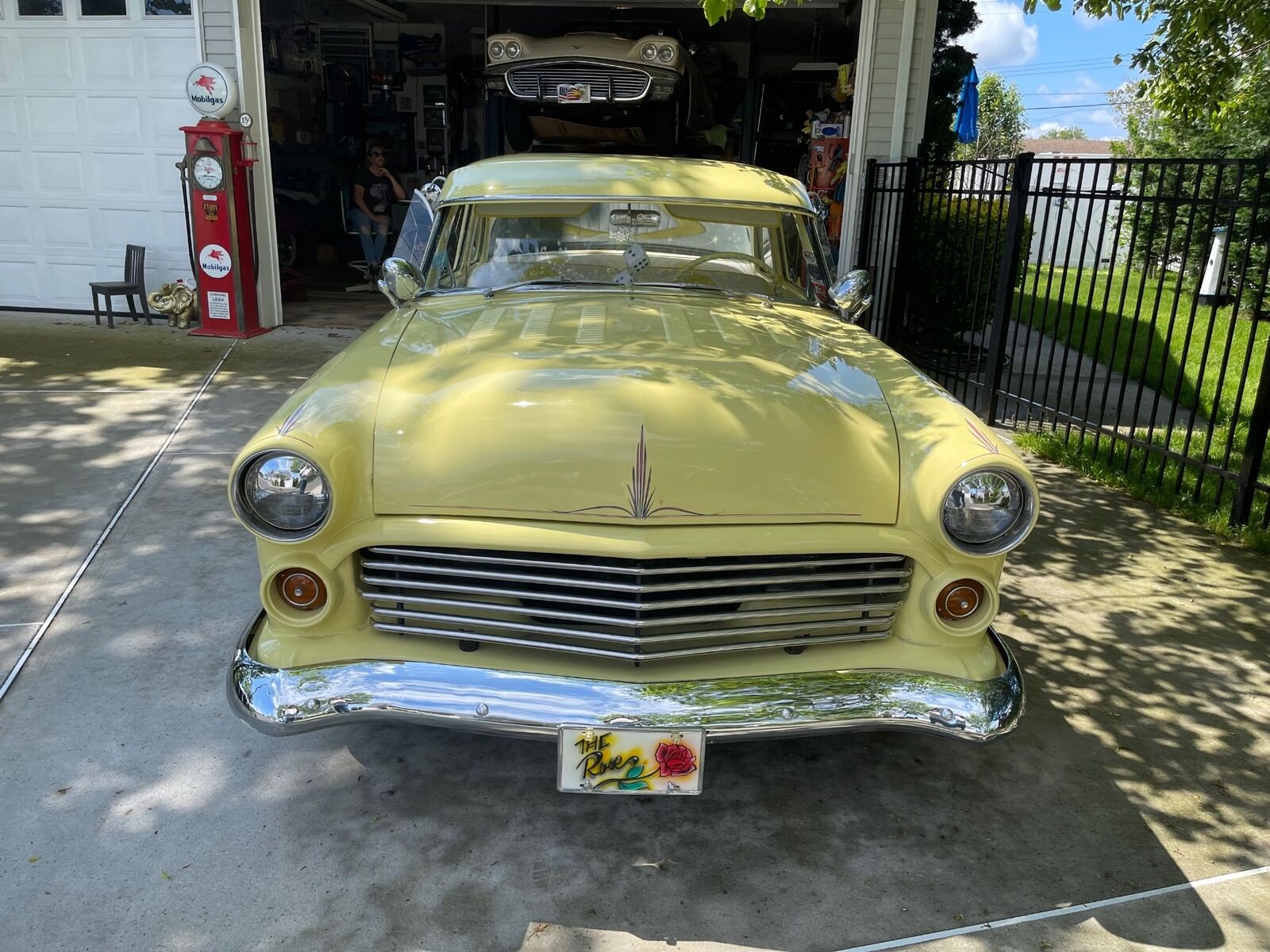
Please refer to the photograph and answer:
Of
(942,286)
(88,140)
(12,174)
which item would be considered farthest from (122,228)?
(942,286)

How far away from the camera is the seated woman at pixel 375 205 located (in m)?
11.7

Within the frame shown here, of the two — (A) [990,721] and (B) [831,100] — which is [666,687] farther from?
(B) [831,100]

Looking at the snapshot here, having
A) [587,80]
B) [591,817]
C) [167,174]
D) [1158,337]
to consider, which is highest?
[587,80]

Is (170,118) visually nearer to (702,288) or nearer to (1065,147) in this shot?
(702,288)

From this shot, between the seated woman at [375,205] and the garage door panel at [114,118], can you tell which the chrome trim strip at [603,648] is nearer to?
the garage door panel at [114,118]

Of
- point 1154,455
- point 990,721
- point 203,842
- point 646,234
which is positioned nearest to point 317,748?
point 203,842

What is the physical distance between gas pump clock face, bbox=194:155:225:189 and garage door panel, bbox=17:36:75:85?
199cm

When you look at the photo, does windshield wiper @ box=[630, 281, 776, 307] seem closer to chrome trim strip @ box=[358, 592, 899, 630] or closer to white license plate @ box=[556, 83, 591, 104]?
chrome trim strip @ box=[358, 592, 899, 630]

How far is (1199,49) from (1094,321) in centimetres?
450

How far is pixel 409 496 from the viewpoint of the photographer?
8.35 ft

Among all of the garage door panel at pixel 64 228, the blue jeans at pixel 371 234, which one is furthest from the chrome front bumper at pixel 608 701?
the blue jeans at pixel 371 234

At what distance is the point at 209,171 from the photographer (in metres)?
8.64

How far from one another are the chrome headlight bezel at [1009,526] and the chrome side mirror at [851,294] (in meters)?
1.61

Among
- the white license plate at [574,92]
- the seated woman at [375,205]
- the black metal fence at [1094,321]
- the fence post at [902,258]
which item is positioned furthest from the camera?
the seated woman at [375,205]
